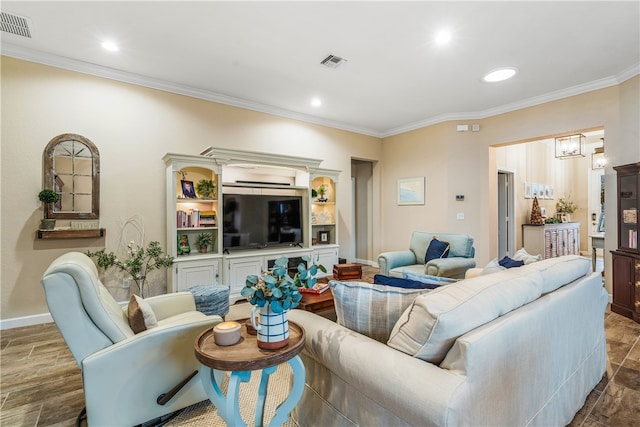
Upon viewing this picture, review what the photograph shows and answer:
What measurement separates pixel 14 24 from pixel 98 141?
1.23 metres

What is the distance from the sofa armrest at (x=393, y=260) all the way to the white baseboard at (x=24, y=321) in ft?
13.4

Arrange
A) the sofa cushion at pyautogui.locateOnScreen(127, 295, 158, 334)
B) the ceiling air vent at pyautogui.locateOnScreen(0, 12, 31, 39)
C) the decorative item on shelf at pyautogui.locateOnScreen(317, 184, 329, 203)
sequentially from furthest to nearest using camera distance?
the decorative item on shelf at pyautogui.locateOnScreen(317, 184, 329, 203) < the ceiling air vent at pyautogui.locateOnScreen(0, 12, 31, 39) < the sofa cushion at pyautogui.locateOnScreen(127, 295, 158, 334)

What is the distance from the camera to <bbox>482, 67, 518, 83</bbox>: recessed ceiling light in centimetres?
365

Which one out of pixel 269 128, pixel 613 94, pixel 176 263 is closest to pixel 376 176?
pixel 269 128

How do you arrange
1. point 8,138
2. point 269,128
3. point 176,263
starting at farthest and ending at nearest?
point 269,128 → point 176,263 → point 8,138

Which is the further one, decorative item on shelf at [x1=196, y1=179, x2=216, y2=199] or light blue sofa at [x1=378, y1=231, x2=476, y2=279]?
decorative item on shelf at [x1=196, y1=179, x2=216, y2=199]

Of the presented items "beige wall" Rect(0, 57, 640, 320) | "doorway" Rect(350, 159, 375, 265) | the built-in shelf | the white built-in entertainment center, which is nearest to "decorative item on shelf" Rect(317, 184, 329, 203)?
the white built-in entertainment center

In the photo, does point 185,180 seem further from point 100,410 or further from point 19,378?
point 100,410

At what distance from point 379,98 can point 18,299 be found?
16.9 feet

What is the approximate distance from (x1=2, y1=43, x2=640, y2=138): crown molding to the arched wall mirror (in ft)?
2.73

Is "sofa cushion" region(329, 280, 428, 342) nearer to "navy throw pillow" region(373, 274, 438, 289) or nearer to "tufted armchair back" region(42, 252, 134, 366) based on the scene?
"navy throw pillow" region(373, 274, 438, 289)

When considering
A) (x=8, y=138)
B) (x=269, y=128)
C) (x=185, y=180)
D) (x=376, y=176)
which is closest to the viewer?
(x=8, y=138)

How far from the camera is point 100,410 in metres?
1.54

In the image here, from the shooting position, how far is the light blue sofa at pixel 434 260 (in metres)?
3.67
